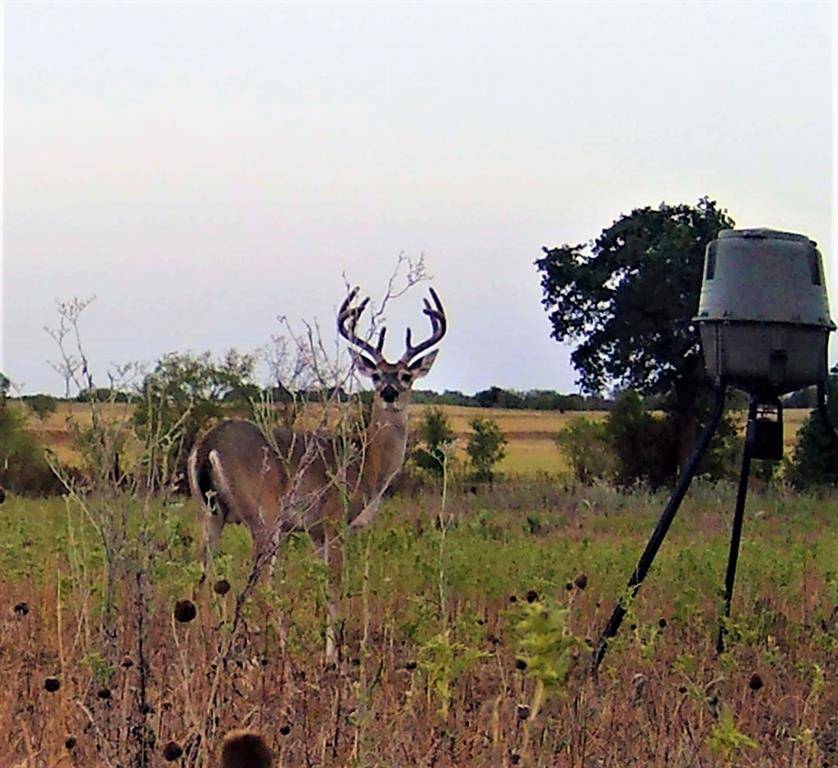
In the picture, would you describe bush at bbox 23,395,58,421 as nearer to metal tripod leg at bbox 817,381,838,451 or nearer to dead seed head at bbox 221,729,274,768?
metal tripod leg at bbox 817,381,838,451

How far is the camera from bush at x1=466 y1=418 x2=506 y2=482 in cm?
2736

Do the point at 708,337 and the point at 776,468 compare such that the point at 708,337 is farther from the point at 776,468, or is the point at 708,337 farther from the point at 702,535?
the point at 776,468

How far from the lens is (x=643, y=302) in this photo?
89.4 feet

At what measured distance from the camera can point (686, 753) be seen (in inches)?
157

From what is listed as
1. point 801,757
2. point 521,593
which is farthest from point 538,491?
point 801,757

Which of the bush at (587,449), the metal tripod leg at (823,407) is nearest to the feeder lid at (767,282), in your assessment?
the metal tripod leg at (823,407)

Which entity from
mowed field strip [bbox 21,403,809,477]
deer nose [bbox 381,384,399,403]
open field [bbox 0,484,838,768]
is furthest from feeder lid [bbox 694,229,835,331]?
mowed field strip [bbox 21,403,809,477]

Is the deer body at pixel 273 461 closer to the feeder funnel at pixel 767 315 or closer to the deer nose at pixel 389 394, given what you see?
the deer nose at pixel 389 394

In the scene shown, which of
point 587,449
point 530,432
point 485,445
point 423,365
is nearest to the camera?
point 423,365

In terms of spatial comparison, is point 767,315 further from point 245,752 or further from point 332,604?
point 245,752

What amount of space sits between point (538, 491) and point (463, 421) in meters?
9.99

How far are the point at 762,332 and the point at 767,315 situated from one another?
0.08 metres

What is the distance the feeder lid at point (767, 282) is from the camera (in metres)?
5.94

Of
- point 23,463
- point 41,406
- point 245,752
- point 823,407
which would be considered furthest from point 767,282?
point 23,463
